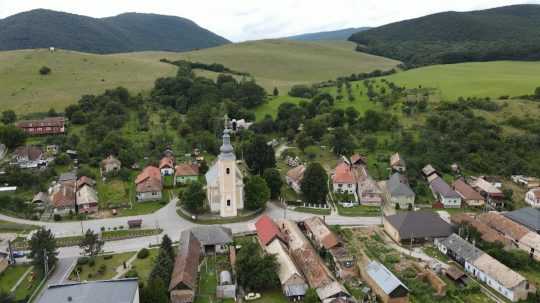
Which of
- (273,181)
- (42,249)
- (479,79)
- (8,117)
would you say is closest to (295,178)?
(273,181)

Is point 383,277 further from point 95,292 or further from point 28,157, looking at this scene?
point 28,157

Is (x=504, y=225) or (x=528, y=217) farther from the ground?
(x=528, y=217)

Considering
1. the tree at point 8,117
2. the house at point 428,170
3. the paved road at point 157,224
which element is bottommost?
the paved road at point 157,224

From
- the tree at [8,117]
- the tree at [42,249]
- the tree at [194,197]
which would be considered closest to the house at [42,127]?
the tree at [8,117]

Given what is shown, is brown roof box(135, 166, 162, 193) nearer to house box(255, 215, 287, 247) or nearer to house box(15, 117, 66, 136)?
house box(255, 215, 287, 247)

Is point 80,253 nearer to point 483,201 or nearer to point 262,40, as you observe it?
point 483,201

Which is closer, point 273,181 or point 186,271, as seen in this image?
point 186,271

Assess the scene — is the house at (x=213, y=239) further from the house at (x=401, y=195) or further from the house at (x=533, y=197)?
the house at (x=533, y=197)
